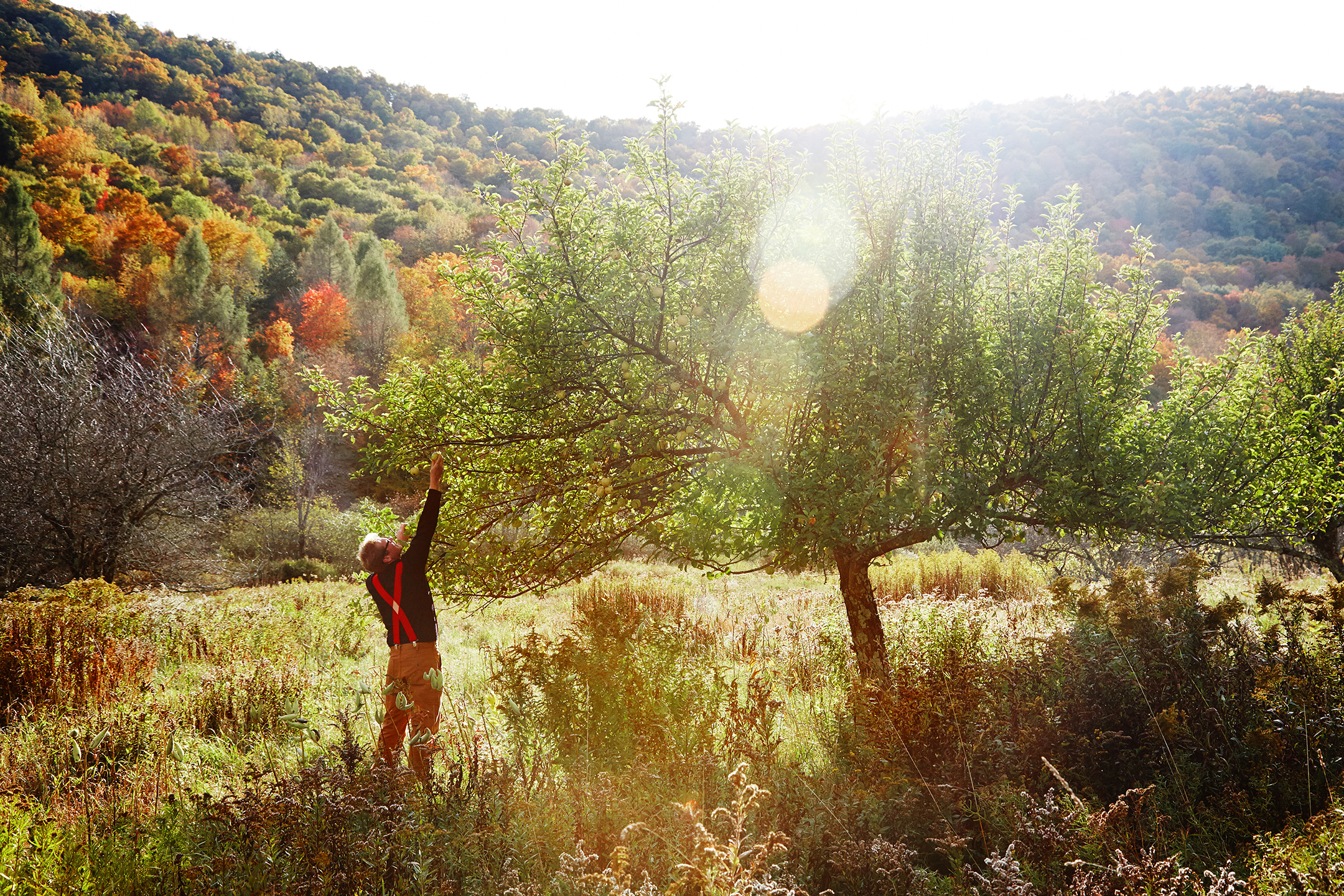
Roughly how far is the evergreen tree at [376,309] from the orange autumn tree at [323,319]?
0.94 metres

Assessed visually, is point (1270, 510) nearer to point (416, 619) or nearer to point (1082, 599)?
point (1082, 599)

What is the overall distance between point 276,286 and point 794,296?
5477cm

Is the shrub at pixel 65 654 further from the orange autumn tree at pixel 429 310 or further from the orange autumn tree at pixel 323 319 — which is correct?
the orange autumn tree at pixel 323 319

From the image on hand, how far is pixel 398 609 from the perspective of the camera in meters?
5.17

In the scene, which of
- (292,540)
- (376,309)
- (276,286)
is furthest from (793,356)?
(276,286)

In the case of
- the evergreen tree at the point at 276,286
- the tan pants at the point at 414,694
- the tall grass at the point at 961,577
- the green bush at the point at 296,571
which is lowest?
the green bush at the point at 296,571

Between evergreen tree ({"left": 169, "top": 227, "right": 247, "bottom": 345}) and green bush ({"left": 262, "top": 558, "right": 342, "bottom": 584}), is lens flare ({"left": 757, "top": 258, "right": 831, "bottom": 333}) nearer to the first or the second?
green bush ({"left": 262, "top": 558, "right": 342, "bottom": 584})

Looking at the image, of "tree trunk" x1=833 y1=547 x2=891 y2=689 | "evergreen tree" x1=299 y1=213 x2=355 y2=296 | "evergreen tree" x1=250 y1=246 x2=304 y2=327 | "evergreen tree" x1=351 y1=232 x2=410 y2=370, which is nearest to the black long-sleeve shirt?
"tree trunk" x1=833 y1=547 x2=891 y2=689

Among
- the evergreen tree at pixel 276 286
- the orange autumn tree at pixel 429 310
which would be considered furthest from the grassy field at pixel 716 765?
the evergreen tree at pixel 276 286

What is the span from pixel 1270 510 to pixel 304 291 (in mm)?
56019

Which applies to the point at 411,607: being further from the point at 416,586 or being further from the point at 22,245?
the point at 22,245

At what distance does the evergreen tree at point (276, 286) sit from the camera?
49156 mm

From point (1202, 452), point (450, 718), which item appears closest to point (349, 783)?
point (450, 718)

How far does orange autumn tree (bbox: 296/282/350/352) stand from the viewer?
154 feet
